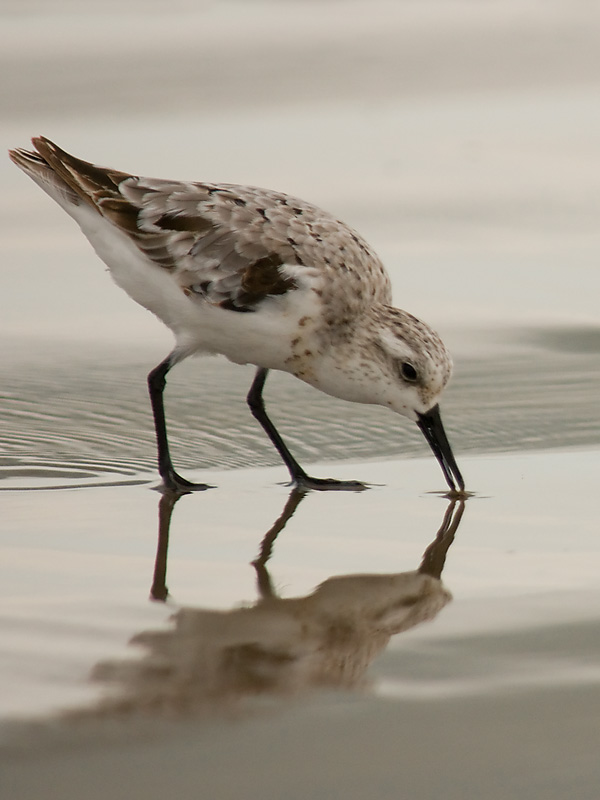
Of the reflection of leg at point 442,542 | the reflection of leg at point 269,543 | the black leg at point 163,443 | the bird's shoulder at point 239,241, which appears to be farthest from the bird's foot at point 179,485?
the reflection of leg at point 442,542

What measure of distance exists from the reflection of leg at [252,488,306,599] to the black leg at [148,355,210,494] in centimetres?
29

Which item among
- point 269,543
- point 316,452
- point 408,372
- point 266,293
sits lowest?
point 316,452

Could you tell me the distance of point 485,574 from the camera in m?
3.13

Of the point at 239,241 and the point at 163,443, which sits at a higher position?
the point at 239,241

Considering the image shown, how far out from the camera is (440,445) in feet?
14.0

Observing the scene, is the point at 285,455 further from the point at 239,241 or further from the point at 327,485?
the point at 239,241

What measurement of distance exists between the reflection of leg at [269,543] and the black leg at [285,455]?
6 centimetres

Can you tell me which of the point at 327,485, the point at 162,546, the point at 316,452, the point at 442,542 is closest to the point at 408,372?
the point at 327,485

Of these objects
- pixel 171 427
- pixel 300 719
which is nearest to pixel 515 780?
pixel 300 719

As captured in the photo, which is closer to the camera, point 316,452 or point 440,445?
point 440,445

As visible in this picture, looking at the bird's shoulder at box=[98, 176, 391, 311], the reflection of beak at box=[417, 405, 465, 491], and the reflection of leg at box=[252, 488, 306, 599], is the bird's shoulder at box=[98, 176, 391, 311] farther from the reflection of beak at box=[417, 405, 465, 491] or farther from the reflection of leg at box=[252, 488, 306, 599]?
the reflection of leg at box=[252, 488, 306, 599]

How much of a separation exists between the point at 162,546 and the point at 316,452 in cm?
141

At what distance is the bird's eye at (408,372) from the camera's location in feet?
14.1

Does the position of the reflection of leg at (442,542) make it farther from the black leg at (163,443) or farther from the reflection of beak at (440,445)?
the black leg at (163,443)
